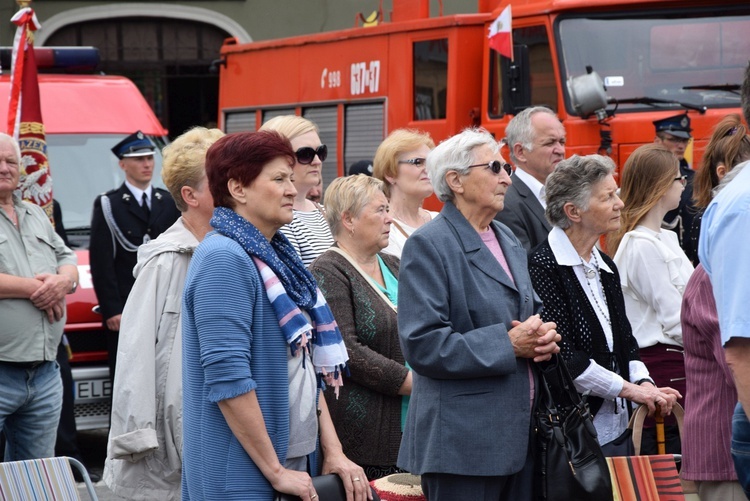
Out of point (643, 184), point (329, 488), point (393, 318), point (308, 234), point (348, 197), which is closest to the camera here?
point (329, 488)

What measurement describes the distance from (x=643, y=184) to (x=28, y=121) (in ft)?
14.1

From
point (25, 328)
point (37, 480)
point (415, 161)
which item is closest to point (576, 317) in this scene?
point (415, 161)

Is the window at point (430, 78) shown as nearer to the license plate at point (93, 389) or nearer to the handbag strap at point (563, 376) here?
the license plate at point (93, 389)

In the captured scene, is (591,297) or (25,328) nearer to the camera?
(591,297)

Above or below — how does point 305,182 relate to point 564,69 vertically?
below

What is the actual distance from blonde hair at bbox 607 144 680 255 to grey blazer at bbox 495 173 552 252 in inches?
14.4

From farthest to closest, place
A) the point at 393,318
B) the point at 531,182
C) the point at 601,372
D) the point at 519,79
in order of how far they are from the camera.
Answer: the point at 519,79
the point at 531,182
the point at 393,318
the point at 601,372

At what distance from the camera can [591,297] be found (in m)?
4.75

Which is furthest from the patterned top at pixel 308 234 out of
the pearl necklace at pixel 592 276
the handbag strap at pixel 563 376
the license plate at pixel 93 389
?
the license plate at pixel 93 389

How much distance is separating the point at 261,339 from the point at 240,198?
462 mm

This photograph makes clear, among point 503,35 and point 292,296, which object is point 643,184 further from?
point 503,35

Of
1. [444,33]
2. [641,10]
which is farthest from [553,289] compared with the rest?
[444,33]

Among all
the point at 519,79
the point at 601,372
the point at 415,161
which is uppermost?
the point at 519,79

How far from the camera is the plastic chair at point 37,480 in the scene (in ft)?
13.4
